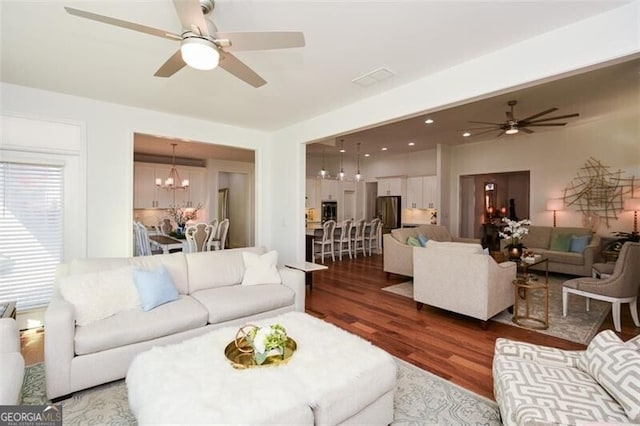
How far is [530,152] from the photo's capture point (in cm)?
689

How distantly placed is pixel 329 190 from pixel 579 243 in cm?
603

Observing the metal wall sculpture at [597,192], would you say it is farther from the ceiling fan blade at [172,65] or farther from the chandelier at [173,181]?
the chandelier at [173,181]

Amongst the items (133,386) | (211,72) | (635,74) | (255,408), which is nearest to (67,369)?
(133,386)

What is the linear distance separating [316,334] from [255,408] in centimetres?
82

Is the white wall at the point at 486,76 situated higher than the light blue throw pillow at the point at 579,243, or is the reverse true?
Answer: the white wall at the point at 486,76

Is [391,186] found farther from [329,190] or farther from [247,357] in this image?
[247,357]

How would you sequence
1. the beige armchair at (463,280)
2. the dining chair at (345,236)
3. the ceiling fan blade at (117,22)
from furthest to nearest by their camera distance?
Result: 1. the dining chair at (345,236)
2. the beige armchair at (463,280)
3. the ceiling fan blade at (117,22)

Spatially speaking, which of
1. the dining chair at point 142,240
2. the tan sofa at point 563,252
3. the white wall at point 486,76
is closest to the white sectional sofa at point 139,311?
the white wall at point 486,76

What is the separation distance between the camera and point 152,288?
2.74 m

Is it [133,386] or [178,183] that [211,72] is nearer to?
[133,386]

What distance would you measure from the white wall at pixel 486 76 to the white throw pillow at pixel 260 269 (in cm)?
130

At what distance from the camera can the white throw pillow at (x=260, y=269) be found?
3.53 metres

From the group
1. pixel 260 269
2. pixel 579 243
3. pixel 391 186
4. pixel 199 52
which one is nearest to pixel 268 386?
pixel 199 52

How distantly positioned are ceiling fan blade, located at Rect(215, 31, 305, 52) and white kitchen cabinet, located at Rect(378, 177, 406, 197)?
7.74 metres
